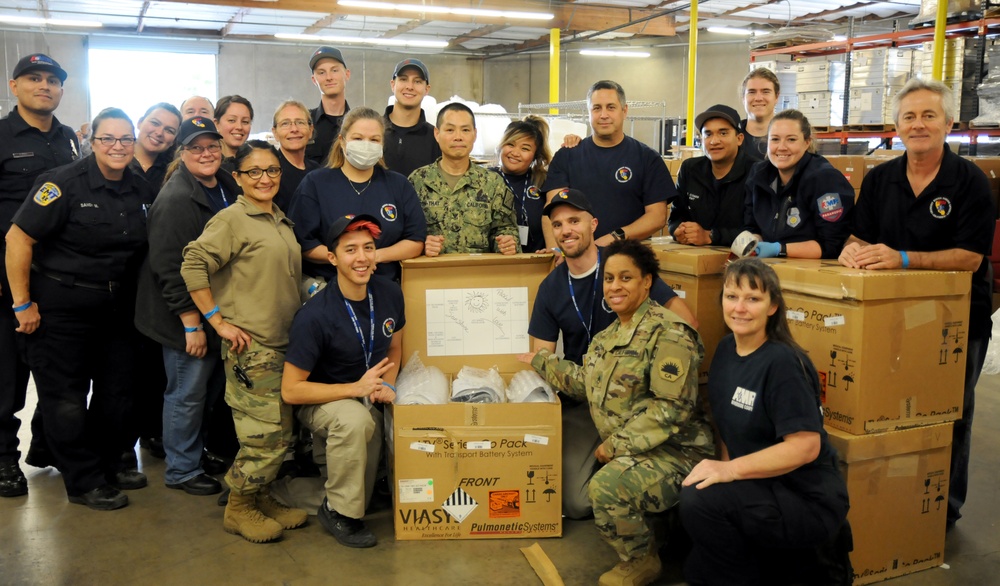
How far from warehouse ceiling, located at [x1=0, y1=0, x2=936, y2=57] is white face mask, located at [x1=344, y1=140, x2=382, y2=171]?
27.5 feet

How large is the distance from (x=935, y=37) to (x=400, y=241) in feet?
16.6

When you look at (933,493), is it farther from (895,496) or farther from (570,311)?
(570,311)

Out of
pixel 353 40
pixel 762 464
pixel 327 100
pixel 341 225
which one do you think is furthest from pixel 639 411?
pixel 353 40

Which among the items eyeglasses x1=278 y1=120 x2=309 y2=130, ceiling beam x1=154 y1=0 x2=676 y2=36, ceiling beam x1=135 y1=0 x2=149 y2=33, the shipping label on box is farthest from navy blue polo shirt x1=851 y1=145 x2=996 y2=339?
ceiling beam x1=135 y1=0 x2=149 y2=33

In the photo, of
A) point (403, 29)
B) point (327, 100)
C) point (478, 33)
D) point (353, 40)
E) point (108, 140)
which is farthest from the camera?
point (353, 40)

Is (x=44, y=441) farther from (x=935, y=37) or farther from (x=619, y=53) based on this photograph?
(x=619, y=53)

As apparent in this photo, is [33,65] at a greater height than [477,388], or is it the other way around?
[33,65]

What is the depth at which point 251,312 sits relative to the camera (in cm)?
314

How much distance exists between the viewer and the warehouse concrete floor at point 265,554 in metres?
2.82

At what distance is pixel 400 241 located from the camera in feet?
11.3

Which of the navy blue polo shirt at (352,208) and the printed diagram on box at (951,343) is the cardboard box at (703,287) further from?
the navy blue polo shirt at (352,208)

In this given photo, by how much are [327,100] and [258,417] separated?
6.30 feet

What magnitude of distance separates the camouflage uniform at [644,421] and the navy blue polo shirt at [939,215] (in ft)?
2.95

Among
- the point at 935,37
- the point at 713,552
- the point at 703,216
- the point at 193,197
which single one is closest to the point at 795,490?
the point at 713,552
